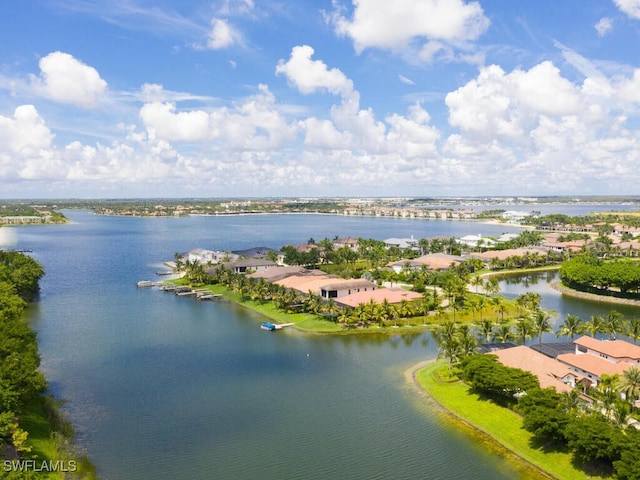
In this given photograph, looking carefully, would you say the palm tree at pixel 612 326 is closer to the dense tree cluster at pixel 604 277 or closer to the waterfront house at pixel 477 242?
the dense tree cluster at pixel 604 277

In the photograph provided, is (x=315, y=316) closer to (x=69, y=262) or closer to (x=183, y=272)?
(x=183, y=272)

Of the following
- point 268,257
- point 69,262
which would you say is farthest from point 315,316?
point 69,262

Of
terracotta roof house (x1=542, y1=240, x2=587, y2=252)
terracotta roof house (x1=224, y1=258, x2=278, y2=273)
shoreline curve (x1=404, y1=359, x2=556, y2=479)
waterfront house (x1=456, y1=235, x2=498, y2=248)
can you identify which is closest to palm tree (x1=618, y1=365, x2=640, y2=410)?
shoreline curve (x1=404, y1=359, x2=556, y2=479)

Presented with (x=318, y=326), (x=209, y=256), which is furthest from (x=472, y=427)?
(x=209, y=256)

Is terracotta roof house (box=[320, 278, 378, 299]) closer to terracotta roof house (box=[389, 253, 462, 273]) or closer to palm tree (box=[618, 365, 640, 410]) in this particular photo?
terracotta roof house (box=[389, 253, 462, 273])

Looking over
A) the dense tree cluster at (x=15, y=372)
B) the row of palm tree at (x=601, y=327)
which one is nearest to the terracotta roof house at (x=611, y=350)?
the row of palm tree at (x=601, y=327)

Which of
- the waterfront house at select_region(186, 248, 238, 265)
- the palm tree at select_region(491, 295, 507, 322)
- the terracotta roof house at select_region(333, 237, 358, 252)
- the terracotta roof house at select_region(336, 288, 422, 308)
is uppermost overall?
the terracotta roof house at select_region(333, 237, 358, 252)

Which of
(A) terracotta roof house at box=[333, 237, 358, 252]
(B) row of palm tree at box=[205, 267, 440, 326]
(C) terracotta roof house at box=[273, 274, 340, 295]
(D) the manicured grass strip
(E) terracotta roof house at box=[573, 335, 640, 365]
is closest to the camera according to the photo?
(D) the manicured grass strip
